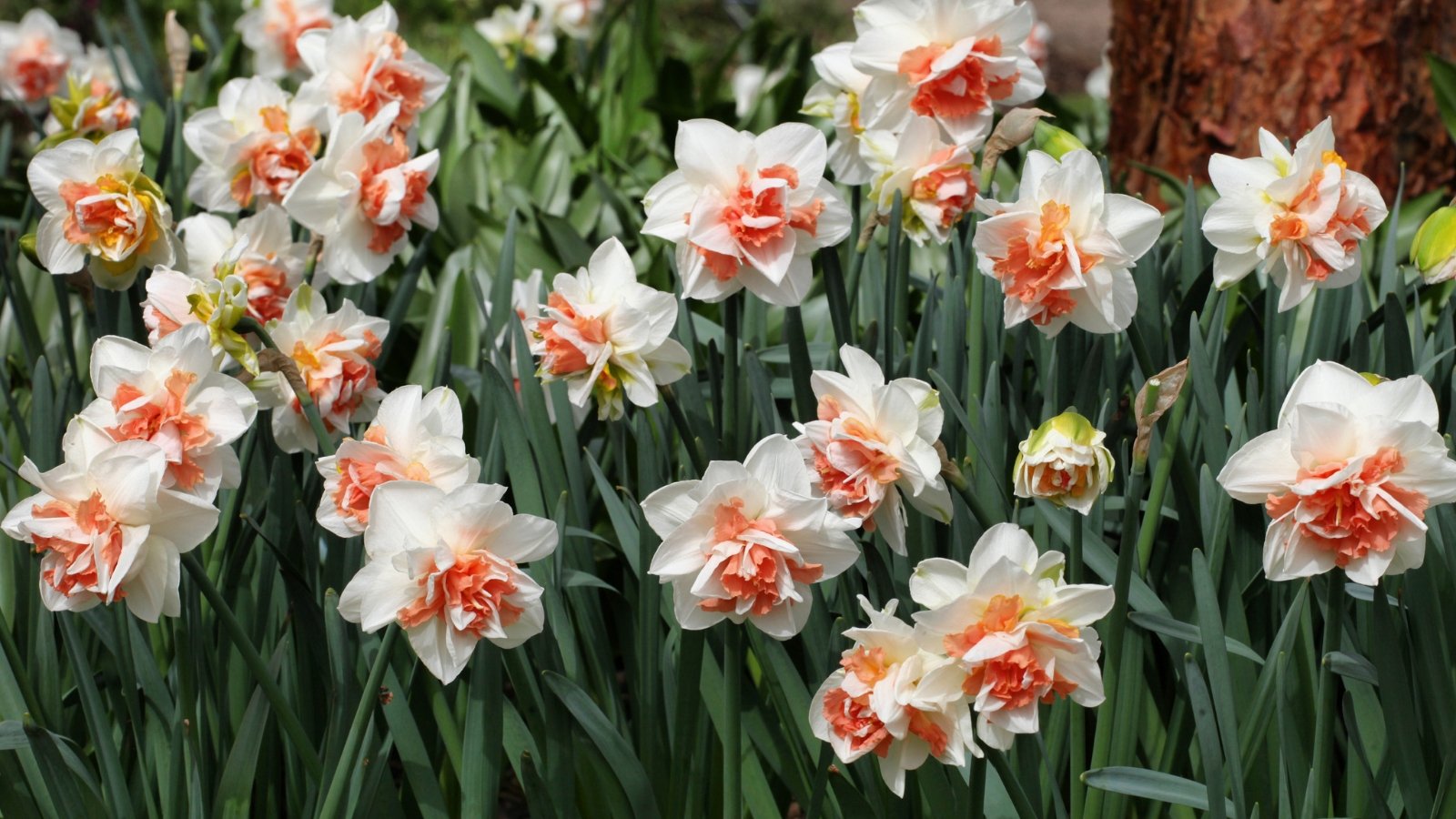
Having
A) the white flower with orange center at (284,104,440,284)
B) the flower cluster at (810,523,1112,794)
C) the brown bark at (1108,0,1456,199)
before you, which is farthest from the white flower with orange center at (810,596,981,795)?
the brown bark at (1108,0,1456,199)

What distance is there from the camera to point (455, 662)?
2.99 feet

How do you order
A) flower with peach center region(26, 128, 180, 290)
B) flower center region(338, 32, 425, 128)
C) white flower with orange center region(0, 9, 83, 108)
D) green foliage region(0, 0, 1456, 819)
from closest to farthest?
1. green foliage region(0, 0, 1456, 819)
2. flower with peach center region(26, 128, 180, 290)
3. flower center region(338, 32, 425, 128)
4. white flower with orange center region(0, 9, 83, 108)

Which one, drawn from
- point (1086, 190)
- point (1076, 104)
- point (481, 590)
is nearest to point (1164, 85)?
point (1086, 190)

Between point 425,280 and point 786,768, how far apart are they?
1.37m

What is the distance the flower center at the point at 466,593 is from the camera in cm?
87

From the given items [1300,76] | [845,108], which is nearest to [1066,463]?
[845,108]

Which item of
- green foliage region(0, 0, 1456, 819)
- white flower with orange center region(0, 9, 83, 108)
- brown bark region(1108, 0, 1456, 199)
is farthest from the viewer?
white flower with orange center region(0, 9, 83, 108)

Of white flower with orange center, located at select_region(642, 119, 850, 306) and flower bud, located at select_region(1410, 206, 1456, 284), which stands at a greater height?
white flower with orange center, located at select_region(642, 119, 850, 306)

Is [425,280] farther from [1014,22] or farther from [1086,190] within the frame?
[1086,190]

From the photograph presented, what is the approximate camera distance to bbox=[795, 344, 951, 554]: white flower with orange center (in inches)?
36.4

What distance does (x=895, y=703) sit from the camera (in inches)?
34.2

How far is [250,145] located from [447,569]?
31.4 inches

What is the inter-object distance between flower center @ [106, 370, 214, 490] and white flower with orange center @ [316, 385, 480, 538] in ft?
0.30

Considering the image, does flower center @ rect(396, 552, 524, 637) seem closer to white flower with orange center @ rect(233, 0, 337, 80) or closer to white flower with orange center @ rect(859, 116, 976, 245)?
white flower with orange center @ rect(859, 116, 976, 245)
